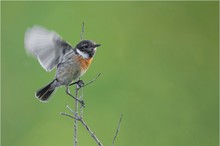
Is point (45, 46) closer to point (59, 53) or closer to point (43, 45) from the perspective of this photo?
point (43, 45)

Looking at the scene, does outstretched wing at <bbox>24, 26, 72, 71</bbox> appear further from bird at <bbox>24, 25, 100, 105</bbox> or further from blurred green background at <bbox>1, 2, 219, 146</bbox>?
blurred green background at <bbox>1, 2, 219, 146</bbox>

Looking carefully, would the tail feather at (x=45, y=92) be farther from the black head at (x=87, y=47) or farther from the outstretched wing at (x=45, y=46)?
the black head at (x=87, y=47)

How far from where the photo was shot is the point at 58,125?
7.63 meters

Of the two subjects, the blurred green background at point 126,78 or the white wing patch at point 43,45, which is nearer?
the white wing patch at point 43,45

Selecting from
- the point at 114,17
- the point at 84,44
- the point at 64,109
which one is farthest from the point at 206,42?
the point at 84,44

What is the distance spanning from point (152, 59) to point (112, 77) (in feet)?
2.03

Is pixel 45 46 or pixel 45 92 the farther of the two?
pixel 45 92

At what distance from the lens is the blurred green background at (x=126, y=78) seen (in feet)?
24.8

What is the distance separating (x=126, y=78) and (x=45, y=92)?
8.12 ft

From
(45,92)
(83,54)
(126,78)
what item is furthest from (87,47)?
(126,78)

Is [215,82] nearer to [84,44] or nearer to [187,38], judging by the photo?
[187,38]

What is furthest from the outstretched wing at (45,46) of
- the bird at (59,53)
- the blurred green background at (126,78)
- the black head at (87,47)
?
the blurred green background at (126,78)

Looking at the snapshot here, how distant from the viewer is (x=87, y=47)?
532cm

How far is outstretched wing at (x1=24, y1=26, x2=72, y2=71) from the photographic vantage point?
5.30 meters
